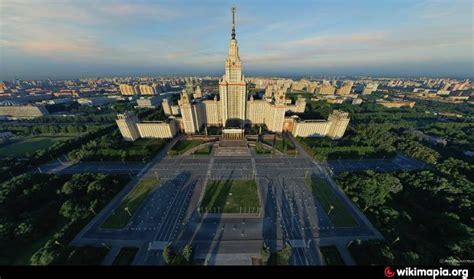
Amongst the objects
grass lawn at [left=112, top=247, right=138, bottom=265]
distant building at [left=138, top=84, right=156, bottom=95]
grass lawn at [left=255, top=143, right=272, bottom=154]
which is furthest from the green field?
distant building at [left=138, top=84, right=156, bottom=95]

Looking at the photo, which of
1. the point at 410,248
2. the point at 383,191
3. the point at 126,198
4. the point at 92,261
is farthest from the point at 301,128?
the point at 92,261

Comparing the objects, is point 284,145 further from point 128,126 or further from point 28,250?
point 28,250

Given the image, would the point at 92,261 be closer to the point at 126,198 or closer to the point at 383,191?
the point at 126,198

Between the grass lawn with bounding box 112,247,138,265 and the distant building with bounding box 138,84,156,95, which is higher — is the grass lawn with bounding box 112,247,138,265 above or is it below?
below

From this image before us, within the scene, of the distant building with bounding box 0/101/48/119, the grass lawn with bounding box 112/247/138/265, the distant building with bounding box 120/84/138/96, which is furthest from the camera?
the distant building with bounding box 120/84/138/96

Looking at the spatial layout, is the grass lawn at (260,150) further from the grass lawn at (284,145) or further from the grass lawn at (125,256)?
the grass lawn at (125,256)

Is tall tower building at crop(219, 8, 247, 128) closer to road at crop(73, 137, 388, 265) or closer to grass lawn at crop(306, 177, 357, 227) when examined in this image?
road at crop(73, 137, 388, 265)
